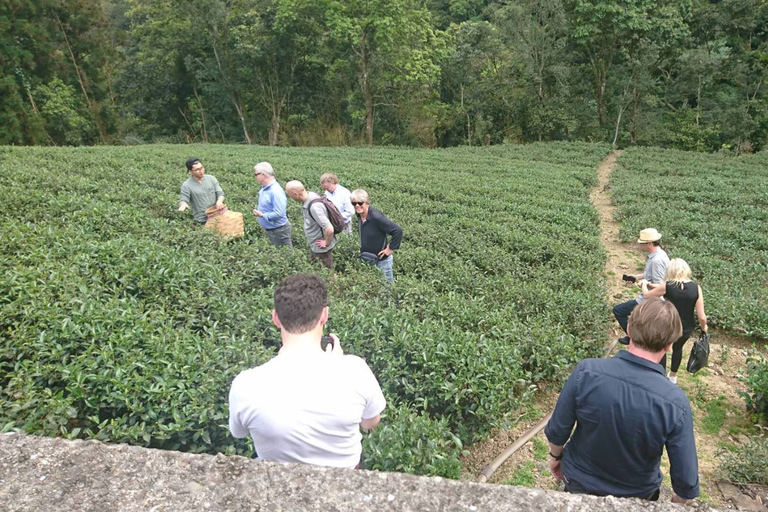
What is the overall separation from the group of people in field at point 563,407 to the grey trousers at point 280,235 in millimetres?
4621

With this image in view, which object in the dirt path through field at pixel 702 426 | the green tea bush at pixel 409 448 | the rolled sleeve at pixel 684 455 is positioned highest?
the rolled sleeve at pixel 684 455

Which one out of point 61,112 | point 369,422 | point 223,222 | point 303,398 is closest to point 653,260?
point 369,422

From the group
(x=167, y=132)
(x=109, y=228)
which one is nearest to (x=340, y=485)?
(x=109, y=228)

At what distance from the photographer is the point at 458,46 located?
32.8m

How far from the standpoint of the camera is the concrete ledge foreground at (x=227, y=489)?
1.79 m

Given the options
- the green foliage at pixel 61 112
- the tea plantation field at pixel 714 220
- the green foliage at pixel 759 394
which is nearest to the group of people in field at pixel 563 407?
the green foliage at pixel 759 394

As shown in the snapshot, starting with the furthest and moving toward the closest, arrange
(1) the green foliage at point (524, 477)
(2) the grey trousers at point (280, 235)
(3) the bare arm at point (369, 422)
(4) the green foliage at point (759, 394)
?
(2) the grey trousers at point (280, 235)
(4) the green foliage at point (759, 394)
(1) the green foliage at point (524, 477)
(3) the bare arm at point (369, 422)

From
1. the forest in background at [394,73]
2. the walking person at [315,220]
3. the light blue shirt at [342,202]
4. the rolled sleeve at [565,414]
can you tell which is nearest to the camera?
the rolled sleeve at [565,414]

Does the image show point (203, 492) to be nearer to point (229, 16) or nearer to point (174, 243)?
point (174, 243)

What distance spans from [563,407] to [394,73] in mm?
32149

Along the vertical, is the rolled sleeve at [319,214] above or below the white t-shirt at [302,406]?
above

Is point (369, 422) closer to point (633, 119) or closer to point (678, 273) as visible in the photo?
point (678, 273)

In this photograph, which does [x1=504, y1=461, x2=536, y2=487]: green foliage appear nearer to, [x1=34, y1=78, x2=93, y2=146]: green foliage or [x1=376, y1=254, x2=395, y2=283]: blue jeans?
[x1=376, y1=254, x2=395, y2=283]: blue jeans

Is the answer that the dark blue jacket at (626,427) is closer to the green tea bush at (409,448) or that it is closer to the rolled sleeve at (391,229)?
the green tea bush at (409,448)
